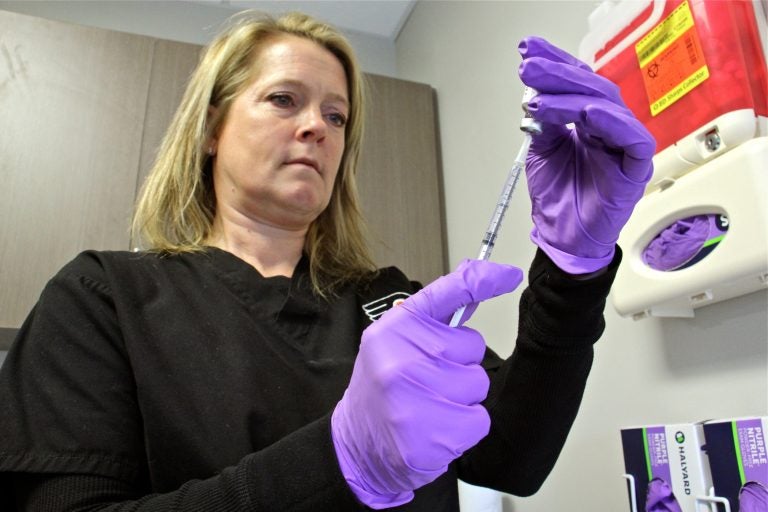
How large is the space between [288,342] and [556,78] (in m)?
0.45

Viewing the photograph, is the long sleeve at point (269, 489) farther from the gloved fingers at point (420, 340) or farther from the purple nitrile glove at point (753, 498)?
the purple nitrile glove at point (753, 498)

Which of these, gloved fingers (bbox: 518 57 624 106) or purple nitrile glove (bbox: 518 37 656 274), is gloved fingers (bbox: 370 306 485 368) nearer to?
purple nitrile glove (bbox: 518 37 656 274)

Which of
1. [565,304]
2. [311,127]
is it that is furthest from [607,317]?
[311,127]

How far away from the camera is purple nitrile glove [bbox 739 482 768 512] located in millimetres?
704

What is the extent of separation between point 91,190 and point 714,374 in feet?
4.88

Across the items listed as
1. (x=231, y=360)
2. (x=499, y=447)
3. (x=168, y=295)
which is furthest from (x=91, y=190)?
(x=499, y=447)

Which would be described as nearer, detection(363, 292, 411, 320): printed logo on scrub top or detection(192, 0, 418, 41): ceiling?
detection(363, 292, 411, 320): printed logo on scrub top

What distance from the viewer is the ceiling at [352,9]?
2295 mm

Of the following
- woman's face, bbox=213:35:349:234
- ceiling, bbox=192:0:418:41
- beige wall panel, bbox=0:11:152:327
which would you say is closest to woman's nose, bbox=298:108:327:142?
woman's face, bbox=213:35:349:234

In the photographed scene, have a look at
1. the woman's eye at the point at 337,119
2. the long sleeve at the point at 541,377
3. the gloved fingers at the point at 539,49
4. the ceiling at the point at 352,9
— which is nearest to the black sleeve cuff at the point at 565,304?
the long sleeve at the point at 541,377

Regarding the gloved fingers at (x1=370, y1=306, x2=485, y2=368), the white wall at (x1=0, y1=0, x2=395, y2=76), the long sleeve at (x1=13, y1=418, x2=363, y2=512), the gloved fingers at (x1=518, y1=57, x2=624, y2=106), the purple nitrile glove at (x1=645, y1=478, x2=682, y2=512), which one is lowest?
the purple nitrile glove at (x1=645, y1=478, x2=682, y2=512)

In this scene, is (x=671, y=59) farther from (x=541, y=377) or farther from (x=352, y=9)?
(x=352, y=9)

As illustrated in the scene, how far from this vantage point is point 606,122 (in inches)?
22.0

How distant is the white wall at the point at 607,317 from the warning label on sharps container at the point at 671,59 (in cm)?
32
